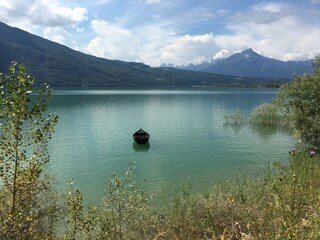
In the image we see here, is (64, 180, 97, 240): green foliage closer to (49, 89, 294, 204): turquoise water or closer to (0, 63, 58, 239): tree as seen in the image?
(0, 63, 58, 239): tree

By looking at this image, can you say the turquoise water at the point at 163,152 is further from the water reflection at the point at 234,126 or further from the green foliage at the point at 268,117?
the green foliage at the point at 268,117

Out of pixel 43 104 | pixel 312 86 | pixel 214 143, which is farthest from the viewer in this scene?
pixel 214 143

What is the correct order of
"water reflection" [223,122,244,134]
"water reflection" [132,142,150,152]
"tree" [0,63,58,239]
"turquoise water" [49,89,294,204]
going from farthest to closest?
1. "water reflection" [223,122,244,134]
2. "water reflection" [132,142,150,152]
3. "turquoise water" [49,89,294,204]
4. "tree" [0,63,58,239]

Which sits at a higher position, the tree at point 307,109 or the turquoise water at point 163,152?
the tree at point 307,109

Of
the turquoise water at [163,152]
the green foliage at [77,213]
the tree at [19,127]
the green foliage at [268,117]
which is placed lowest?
the turquoise water at [163,152]

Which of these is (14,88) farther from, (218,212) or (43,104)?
(218,212)

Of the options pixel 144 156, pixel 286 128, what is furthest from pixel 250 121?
pixel 144 156

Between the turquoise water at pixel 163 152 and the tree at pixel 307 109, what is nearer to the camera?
the turquoise water at pixel 163 152

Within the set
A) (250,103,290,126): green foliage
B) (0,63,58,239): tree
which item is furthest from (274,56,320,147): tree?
(0,63,58,239): tree

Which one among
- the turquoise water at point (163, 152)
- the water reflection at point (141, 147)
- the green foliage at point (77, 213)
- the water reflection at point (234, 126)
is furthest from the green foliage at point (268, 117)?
the green foliage at point (77, 213)

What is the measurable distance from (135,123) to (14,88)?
74.0 metres

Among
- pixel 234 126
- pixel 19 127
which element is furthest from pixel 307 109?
pixel 19 127

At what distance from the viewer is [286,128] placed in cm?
6981

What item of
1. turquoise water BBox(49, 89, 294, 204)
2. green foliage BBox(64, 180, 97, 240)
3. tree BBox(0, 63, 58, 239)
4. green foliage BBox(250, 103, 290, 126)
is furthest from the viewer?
green foliage BBox(250, 103, 290, 126)
